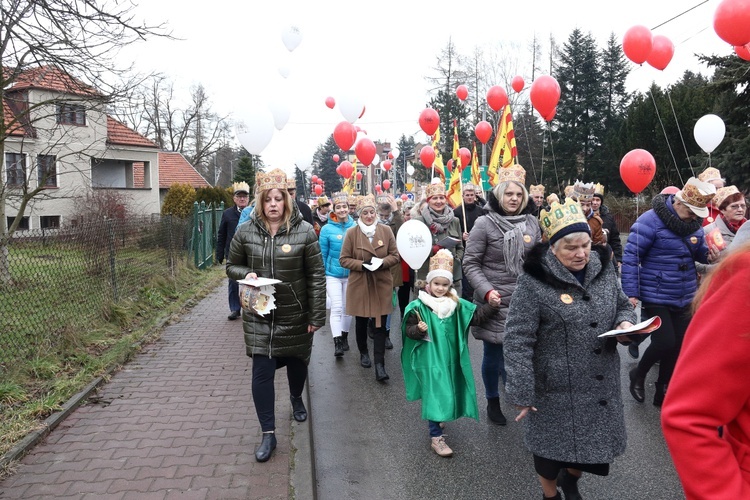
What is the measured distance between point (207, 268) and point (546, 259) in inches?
550

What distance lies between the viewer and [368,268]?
6.12 m

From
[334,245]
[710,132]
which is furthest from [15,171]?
[710,132]

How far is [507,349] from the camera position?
2852mm

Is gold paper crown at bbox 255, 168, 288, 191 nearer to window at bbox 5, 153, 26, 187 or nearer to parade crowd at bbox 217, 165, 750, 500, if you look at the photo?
parade crowd at bbox 217, 165, 750, 500

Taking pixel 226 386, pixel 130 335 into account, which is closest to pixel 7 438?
pixel 226 386

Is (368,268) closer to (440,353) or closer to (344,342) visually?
(344,342)

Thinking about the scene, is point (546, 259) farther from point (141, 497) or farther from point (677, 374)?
point (141, 497)

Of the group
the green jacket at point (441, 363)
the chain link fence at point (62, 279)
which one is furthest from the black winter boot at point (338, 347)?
the chain link fence at point (62, 279)

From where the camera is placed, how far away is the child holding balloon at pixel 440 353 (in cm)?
412

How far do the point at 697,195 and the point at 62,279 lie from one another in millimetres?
6801

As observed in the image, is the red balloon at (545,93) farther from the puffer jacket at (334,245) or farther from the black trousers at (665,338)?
the black trousers at (665,338)

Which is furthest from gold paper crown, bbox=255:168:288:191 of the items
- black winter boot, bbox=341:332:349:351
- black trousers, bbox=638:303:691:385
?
black trousers, bbox=638:303:691:385

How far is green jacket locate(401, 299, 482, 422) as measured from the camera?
412 cm

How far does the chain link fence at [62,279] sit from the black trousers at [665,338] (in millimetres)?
6022
